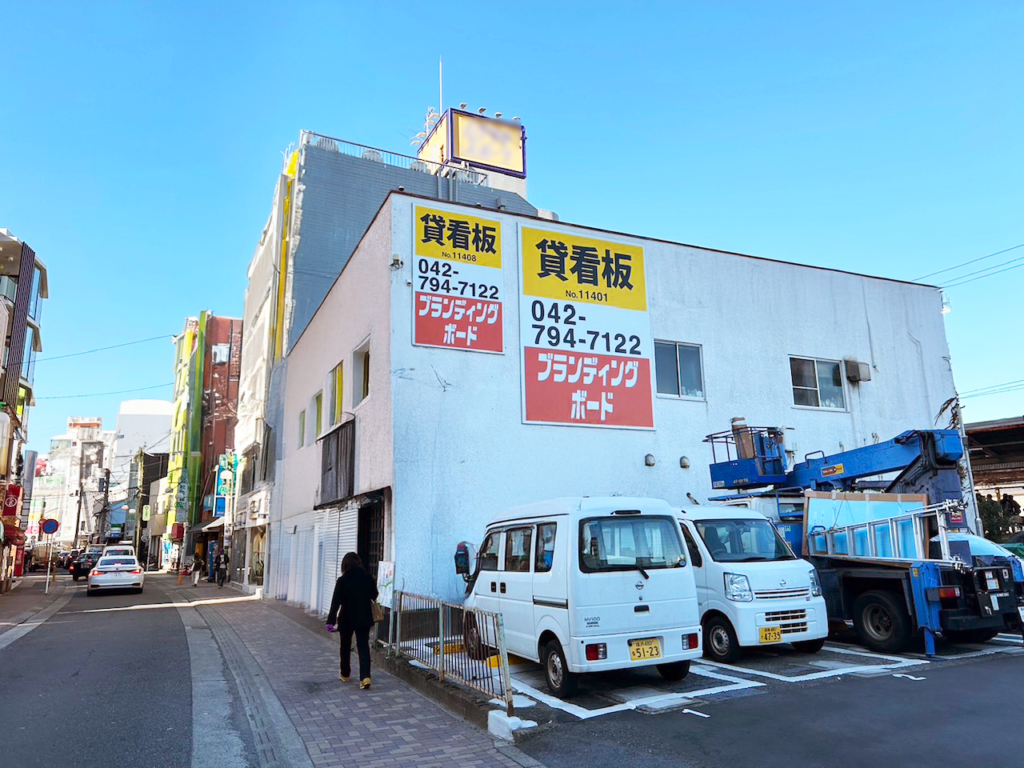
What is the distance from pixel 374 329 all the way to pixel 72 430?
136 metres

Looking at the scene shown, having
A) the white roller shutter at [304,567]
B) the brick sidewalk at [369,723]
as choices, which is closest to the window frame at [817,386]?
the brick sidewalk at [369,723]

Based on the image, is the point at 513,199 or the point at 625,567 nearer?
the point at 625,567

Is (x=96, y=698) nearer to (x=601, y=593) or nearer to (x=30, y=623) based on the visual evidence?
(x=601, y=593)

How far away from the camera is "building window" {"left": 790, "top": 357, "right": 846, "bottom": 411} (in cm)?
1681

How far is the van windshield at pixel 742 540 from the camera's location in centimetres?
945

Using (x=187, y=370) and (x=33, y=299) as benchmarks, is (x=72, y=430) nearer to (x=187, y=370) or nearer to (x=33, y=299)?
(x=187, y=370)

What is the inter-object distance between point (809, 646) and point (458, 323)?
7.82 m

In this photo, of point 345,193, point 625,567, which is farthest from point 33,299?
point 625,567

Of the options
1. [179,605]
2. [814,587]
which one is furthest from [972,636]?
[179,605]

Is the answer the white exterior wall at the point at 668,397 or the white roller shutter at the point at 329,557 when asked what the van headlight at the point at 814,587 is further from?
the white roller shutter at the point at 329,557

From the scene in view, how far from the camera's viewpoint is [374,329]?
13438 millimetres

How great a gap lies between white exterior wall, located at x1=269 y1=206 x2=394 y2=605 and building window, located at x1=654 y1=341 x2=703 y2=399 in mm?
6083

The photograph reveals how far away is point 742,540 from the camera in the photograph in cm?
963

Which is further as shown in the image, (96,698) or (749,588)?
(749,588)
